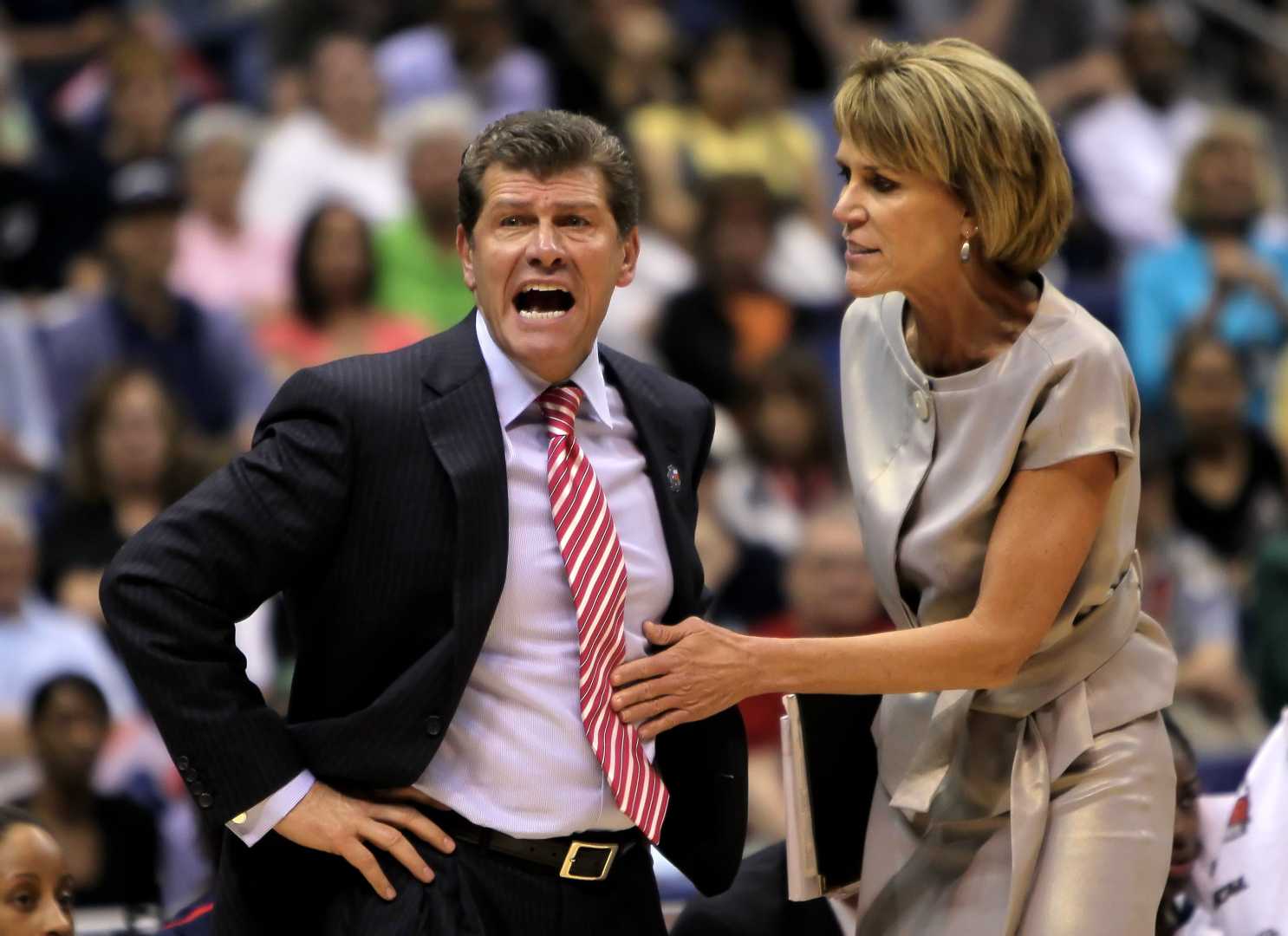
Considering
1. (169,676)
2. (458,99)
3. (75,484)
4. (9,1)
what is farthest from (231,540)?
(9,1)

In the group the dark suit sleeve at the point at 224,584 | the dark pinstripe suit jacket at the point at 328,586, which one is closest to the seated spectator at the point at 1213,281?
the dark pinstripe suit jacket at the point at 328,586

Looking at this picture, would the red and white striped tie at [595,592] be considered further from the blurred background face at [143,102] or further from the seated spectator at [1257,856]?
the blurred background face at [143,102]

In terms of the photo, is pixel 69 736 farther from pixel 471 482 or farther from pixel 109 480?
pixel 471 482

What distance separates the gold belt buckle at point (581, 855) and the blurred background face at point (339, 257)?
421 centimetres

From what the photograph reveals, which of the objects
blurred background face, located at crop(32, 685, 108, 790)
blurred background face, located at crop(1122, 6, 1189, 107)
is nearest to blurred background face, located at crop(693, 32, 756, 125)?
blurred background face, located at crop(1122, 6, 1189, 107)

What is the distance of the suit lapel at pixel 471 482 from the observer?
115 inches

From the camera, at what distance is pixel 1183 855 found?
4.17 metres

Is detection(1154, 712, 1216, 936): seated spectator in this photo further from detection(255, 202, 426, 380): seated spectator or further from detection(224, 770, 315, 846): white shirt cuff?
detection(255, 202, 426, 380): seated spectator

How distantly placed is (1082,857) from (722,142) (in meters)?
5.58

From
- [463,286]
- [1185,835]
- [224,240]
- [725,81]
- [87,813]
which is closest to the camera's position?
[1185,835]

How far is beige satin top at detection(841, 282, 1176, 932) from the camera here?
312 centimetres

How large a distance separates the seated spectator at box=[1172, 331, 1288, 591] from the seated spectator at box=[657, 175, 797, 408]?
4.79 ft

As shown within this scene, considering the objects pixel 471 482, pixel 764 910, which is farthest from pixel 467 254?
pixel 764 910

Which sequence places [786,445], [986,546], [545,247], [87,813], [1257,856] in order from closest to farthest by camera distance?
[545,247] → [986,546] → [1257,856] → [87,813] → [786,445]
